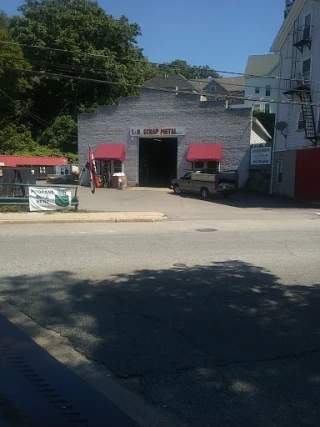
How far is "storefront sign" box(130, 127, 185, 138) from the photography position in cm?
3291

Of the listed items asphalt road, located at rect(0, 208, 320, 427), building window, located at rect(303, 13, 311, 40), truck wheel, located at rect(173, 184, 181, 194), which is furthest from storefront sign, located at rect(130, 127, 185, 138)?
asphalt road, located at rect(0, 208, 320, 427)

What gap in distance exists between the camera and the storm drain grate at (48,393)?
311 cm

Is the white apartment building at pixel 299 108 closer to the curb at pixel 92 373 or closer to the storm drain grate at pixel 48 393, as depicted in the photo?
the curb at pixel 92 373

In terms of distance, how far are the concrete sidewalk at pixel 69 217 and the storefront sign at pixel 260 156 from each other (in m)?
15.4

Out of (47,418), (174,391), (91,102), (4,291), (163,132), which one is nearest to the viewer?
(47,418)

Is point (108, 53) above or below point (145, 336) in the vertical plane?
above

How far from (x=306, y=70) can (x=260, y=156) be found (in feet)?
22.2

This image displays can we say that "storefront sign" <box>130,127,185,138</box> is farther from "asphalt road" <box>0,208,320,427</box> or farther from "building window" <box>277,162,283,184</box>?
"asphalt road" <box>0,208,320,427</box>

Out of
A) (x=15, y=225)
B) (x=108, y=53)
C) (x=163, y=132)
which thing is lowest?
(x=15, y=225)

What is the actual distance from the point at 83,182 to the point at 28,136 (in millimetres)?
18681

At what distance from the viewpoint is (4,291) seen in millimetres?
6164

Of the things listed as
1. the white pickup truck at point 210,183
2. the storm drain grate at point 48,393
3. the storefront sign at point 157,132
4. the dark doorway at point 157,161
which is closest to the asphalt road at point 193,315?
the storm drain grate at point 48,393

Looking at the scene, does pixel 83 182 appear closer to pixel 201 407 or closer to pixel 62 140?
pixel 62 140

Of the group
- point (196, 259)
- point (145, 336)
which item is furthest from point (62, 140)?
point (145, 336)
